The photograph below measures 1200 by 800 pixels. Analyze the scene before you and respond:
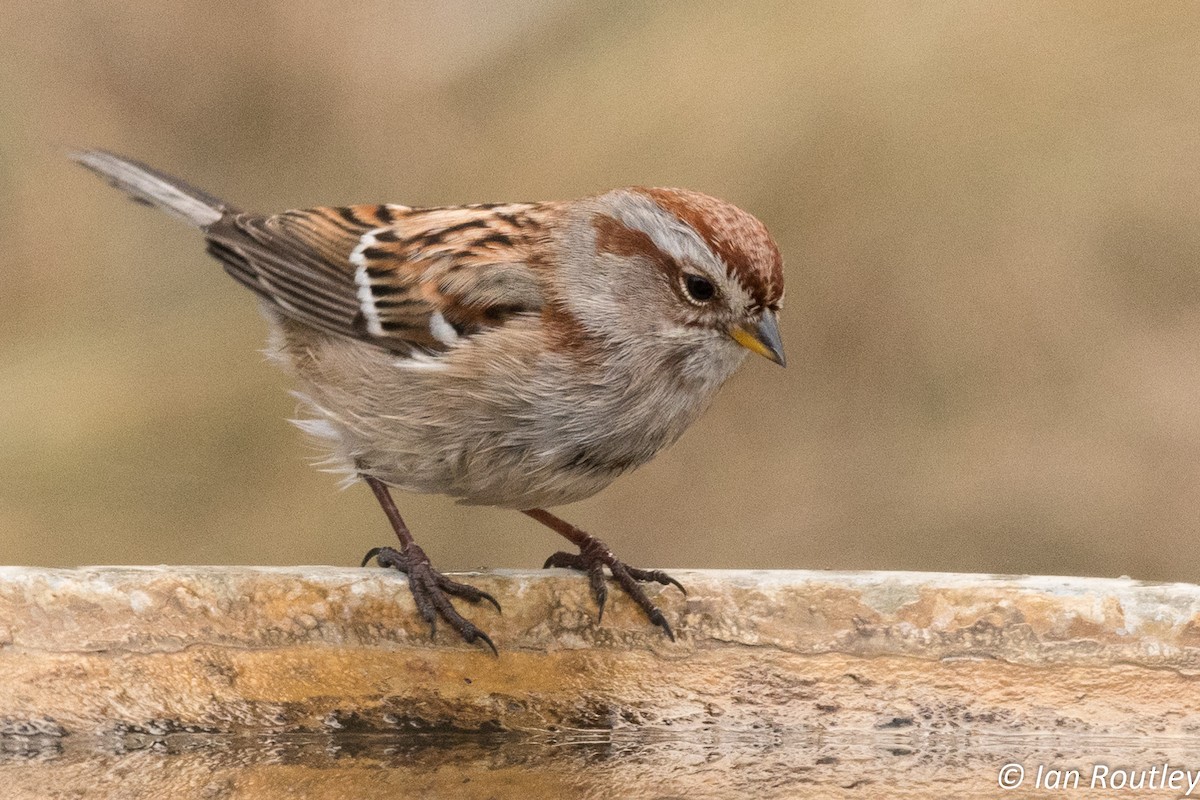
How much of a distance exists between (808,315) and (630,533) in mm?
1316

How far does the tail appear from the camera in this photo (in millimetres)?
5004

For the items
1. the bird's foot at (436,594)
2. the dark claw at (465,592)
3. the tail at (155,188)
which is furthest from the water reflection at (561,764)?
the tail at (155,188)

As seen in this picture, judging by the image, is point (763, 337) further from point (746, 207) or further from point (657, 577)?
point (746, 207)

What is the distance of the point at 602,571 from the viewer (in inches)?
162

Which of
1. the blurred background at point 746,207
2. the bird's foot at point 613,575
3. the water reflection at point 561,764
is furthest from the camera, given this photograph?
the blurred background at point 746,207

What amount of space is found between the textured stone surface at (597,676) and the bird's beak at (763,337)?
1.99ft

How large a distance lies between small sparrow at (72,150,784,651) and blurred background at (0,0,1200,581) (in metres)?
2.91

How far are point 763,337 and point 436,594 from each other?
1025mm

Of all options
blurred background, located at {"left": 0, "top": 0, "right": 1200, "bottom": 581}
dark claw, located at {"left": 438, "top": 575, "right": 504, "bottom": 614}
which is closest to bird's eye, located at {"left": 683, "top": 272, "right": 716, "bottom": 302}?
dark claw, located at {"left": 438, "top": 575, "right": 504, "bottom": 614}

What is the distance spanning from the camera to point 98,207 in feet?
27.7

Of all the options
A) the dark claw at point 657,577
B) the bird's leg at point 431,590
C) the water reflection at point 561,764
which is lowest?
the water reflection at point 561,764

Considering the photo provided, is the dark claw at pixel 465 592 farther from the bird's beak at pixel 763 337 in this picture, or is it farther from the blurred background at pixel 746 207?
the blurred background at pixel 746 207

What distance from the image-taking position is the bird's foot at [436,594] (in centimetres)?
363

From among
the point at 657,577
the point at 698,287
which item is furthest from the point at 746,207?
the point at 657,577
